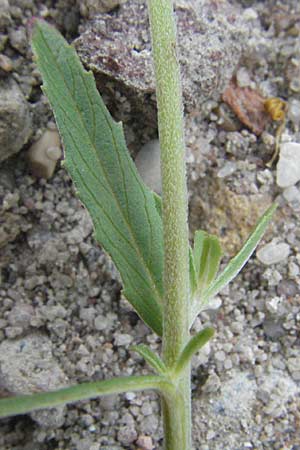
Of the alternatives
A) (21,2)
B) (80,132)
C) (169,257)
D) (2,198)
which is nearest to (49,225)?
(2,198)

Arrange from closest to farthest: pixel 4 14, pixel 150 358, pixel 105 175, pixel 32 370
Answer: pixel 150 358 → pixel 105 175 → pixel 32 370 → pixel 4 14

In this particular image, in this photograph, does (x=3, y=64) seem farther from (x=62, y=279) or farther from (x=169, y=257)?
(x=169, y=257)

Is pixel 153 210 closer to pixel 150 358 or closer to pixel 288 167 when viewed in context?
pixel 150 358

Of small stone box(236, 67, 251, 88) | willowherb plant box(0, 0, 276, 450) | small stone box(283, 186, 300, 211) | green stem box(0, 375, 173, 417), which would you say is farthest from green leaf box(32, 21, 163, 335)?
small stone box(236, 67, 251, 88)

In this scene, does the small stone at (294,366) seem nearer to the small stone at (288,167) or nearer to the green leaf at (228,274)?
the green leaf at (228,274)

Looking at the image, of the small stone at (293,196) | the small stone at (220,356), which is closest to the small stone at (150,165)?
the small stone at (293,196)

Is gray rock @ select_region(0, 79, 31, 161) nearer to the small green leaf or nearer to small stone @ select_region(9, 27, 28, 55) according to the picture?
small stone @ select_region(9, 27, 28, 55)

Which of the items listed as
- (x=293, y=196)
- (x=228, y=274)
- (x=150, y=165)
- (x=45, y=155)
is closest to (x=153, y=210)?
(x=228, y=274)
